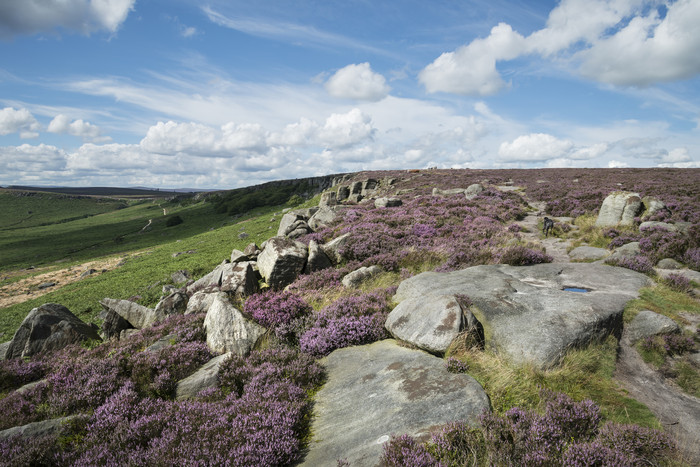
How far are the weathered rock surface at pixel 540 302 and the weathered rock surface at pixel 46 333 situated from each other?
1283cm

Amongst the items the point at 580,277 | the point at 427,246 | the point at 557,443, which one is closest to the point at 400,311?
the point at 557,443

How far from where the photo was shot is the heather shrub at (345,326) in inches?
350

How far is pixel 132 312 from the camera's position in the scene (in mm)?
13875

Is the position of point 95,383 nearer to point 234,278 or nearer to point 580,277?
point 234,278

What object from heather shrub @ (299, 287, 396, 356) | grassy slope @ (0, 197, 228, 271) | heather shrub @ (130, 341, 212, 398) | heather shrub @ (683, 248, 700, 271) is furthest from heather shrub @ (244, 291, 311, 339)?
grassy slope @ (0, 197, 228, 271)

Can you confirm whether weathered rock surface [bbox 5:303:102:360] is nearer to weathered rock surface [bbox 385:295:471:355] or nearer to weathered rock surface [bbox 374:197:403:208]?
weathered rock surface [bbox 385:295:471:355]

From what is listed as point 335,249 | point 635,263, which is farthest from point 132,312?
point 635,263

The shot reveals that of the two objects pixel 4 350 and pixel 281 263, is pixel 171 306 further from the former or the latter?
pixel 4 350

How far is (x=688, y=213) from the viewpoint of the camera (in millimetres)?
21312

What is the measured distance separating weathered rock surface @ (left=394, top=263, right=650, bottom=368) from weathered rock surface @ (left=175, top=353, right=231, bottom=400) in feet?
18.8

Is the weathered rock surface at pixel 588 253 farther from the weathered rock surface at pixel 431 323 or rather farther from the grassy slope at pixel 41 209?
the grassy slope at pixel 41 209

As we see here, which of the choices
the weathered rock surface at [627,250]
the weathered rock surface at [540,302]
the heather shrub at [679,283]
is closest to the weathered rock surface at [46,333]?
the weathered rock surface at [540,302]

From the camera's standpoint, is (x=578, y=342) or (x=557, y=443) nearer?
(x=557, y=443)

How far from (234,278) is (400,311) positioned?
7841 millimetres
